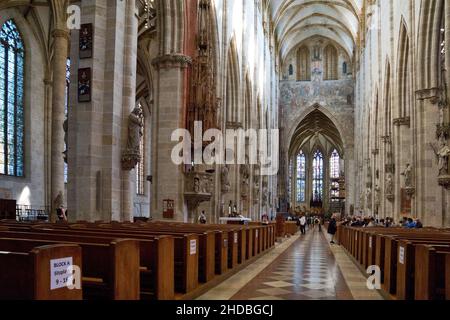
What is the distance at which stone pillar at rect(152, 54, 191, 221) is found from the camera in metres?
18.2

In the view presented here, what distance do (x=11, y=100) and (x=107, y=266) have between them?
77.7 ft

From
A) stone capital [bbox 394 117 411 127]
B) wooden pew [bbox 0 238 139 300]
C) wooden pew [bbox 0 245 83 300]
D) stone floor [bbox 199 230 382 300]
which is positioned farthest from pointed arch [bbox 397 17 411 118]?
wooden pew [bbox 0 245 83 300]

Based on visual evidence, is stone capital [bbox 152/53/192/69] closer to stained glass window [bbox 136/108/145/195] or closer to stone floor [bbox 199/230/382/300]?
stone floor [bbox 199/230/382/300]

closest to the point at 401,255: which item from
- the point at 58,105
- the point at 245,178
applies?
the point at 58,105

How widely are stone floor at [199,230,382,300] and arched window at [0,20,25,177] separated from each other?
17488 millimetres

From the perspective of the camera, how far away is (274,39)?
49688 millimetres

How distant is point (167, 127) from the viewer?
18.5 m

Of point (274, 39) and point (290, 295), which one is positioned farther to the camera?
point (274, 39)

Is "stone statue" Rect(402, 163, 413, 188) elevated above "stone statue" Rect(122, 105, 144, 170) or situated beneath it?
situated beneath

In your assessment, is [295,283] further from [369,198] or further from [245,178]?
[369,198]

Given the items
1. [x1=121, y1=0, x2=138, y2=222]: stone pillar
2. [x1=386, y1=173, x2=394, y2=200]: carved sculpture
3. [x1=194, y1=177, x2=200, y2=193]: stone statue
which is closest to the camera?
[x1=121, y1=0, x2=138, y2=222]: stone pillar

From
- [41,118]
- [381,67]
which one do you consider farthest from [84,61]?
[381,67]

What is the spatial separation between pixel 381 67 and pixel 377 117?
A: 4.42m
